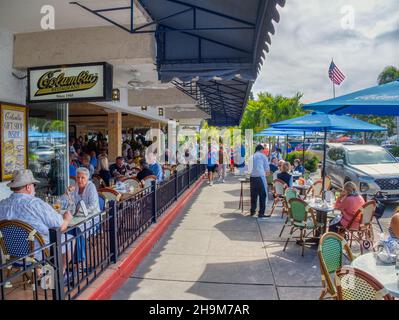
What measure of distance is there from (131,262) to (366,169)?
9.00 m

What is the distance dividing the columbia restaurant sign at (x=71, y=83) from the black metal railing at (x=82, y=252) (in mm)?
1898

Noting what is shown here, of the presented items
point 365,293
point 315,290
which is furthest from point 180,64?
point 365,293

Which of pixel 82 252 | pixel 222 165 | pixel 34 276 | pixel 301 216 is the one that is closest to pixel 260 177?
pixel 301 216

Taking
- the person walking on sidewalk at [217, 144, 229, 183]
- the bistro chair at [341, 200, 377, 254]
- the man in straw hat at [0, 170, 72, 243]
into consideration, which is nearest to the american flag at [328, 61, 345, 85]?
the person walking on sidewalk at [217, 144, 229, 183]

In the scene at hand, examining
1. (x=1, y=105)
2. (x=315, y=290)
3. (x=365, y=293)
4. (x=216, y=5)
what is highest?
(x=216, y=5)

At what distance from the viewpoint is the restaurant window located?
700cm

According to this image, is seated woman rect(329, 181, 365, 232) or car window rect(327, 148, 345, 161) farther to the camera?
car window rect(327, 148, 345, 161)

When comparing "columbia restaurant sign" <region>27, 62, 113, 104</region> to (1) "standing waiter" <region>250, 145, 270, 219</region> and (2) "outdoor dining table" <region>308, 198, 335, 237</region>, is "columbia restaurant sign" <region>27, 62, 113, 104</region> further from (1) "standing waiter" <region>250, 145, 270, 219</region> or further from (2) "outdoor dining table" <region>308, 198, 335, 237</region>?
(1) "standing waiter" <region>250, 145, 270, 219</region>

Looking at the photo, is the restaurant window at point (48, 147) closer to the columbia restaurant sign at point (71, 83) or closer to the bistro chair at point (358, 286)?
the columbia restaurant sign at point (71, 83)

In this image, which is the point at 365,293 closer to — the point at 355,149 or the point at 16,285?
the point at 16,285

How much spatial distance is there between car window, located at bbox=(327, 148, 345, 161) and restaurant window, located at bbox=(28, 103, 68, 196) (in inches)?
391

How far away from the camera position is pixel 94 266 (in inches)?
178

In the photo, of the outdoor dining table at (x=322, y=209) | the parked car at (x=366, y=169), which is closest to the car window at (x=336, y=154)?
the parked car at (x=366, y=169)
